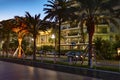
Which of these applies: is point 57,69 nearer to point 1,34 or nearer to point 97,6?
point 97,6

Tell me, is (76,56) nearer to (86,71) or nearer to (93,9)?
(93,9)

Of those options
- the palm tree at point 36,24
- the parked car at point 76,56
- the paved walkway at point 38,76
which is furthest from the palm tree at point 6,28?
the paved walkway at point 38,76

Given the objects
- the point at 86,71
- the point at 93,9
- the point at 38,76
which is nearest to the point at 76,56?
the point at 93,9

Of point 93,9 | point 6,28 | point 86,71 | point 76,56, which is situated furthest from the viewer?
point 6,28

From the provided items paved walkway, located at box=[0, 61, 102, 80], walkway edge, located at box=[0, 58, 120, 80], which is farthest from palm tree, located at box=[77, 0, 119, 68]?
paved walkway, located at box=[0, 61, 102, 80]

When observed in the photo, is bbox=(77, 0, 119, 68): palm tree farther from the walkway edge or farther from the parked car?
the parked car

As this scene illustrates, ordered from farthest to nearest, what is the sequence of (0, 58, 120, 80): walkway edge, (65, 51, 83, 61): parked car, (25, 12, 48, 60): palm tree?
(25, 12, 48, 60): palm tree, (65, 51, 83, 61): parked car, (0, 58, 120, 80): walkway edge

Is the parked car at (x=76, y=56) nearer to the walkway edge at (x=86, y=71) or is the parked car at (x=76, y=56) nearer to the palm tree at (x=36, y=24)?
the walkway edge at (x=86, y=71)

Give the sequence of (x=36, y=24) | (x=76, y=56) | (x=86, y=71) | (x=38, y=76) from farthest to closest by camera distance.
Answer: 1. (x=76, y=56)
2. (x=36, y=24)
3. (x=86, y=71)
4. (x=38, y=76)

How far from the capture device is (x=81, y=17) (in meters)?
24.1

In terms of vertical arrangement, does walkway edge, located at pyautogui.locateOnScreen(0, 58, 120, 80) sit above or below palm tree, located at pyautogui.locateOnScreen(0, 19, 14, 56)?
below

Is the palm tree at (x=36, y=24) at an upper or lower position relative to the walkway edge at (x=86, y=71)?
upper

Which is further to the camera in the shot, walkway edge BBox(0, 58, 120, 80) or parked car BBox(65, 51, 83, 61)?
parked car BBox(65, 51, 83, 61)

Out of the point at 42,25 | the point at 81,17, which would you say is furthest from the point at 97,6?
the point at 42,25
